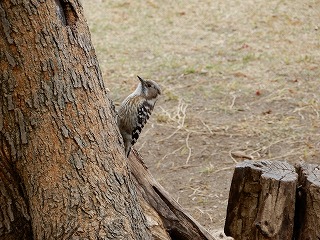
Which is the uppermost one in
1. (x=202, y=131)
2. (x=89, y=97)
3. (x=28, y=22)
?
(x=28, y=22)

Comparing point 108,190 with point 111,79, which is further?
point 111,79

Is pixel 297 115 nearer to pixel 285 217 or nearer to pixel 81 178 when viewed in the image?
pixel 285 217

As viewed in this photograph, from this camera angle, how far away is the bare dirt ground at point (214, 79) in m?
8.22

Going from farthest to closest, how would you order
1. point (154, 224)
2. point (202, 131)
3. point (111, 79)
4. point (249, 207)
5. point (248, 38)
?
point (248, 38) < point (111, 79) < point (202, 131) < point (249, 207) < point (154, 224)

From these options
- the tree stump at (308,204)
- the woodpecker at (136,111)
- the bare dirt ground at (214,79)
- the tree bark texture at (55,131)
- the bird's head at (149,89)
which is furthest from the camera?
the bare dirt ground at (214,79)

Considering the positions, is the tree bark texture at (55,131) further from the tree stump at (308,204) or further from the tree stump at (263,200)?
the tree stump at (308,204)

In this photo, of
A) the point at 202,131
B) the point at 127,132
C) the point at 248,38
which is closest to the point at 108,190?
the point at 127,132

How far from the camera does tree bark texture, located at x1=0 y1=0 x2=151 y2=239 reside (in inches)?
159

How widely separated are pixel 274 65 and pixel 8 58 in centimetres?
729

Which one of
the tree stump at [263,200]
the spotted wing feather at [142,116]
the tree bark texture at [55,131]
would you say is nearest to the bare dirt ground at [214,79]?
the spotted wing feather at [142,116]

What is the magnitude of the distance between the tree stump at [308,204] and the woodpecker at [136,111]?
1.47 metres

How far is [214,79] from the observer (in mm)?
10430

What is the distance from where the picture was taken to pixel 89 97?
422 centimetres

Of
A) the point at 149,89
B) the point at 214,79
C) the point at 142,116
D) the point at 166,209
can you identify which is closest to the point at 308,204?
the point at 166,209
